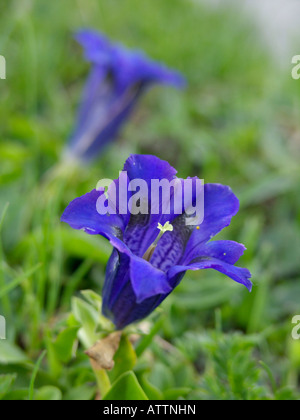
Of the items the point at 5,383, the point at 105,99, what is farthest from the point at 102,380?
the point at 105,99

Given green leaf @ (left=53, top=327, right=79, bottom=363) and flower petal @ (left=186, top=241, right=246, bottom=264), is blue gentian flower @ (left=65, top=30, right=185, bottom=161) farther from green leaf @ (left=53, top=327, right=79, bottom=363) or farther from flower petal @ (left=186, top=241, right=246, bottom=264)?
flower petal @ (left=186, top=241, right=246, bottom=264)

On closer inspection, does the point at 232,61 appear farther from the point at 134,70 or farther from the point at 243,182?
the point at 134,70

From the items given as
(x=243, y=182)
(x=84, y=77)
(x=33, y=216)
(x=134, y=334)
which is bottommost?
(x=134, y=334)

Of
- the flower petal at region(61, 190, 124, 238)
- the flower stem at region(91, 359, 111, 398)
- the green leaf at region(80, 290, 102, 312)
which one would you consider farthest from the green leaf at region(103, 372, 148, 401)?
the flower petal at region(61, 190, 124, 238)

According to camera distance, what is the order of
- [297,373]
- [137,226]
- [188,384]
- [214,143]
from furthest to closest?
[214,143] → [297,373] → [188,384] → [137,226]

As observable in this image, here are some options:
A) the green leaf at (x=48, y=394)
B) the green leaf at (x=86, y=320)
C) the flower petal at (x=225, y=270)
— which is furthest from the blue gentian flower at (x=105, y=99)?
the flower petal at (x=225, y=270)

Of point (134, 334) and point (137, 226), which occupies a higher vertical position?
point (137, 226)
